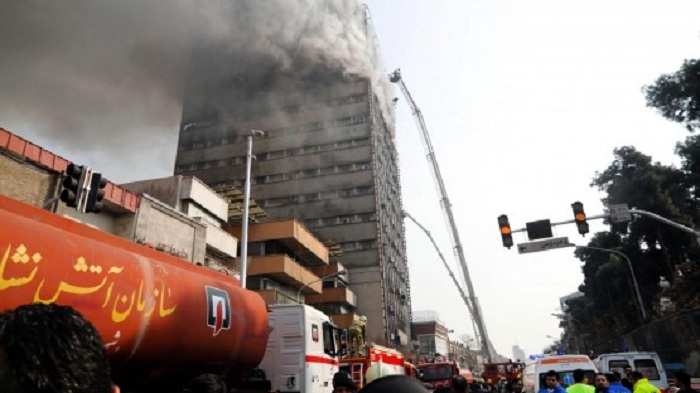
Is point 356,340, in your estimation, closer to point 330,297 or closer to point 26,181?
point 26,181

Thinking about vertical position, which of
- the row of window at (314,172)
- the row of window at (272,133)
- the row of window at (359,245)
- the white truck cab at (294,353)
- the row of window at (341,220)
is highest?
the row of window at (272,133)

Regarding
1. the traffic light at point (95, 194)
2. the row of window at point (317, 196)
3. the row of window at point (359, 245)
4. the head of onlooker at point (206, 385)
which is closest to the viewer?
the head of onlooker at point (206, 385)

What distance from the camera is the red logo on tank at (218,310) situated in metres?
7.16

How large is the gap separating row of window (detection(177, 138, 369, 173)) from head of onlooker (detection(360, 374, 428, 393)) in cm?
6937

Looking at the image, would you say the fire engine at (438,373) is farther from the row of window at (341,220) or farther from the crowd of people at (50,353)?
the row of window at (341,220)

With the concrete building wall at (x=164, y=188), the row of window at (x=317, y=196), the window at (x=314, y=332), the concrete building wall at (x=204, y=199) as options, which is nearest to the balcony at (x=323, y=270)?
the row of window at (x=317, y=196)

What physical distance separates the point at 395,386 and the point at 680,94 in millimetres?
35587

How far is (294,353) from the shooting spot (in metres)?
10.4

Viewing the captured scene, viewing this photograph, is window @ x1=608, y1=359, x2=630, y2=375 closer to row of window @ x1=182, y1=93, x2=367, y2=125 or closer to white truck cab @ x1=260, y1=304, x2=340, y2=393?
white truck cab @ x1=260, y1=304, x2=340, y2=393

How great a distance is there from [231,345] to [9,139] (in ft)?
48.7

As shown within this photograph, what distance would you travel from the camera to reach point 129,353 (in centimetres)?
557

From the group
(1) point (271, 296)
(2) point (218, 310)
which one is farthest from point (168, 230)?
(2) point (218, 310)

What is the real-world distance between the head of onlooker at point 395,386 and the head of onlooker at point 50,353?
888 mm

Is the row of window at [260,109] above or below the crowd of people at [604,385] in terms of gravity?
above
